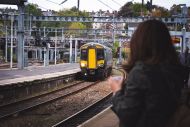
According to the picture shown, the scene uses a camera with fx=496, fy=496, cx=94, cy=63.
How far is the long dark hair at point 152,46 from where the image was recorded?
11.0 ft

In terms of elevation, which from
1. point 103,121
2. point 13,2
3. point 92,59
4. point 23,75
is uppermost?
point 13,2

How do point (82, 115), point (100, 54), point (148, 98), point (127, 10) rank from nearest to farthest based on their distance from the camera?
point (148, 98) < point (82, 115) < point (100, 54) < point (127, 10)

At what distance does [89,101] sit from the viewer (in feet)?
76.0

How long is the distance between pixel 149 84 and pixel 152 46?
313 mm

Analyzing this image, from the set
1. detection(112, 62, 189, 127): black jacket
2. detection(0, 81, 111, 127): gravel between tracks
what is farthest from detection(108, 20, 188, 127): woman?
detection(0, 81, 111, 127): gravel between tracks

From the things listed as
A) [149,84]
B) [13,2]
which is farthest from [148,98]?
[13,2]

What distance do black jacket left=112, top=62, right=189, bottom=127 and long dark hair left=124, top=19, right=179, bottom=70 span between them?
0.31 ft

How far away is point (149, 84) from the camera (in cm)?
320

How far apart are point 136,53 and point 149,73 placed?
0.73 ft

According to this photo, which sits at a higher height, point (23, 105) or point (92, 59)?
point (92, 59)

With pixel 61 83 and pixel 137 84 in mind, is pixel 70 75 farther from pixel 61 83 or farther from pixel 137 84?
pixel 137 84

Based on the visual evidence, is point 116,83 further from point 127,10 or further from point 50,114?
point 127,10

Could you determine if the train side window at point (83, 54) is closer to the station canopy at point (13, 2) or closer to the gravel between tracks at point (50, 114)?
the station canopy at point (13, 2)

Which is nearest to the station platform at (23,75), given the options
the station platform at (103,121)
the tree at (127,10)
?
the station platform at (103,121)
